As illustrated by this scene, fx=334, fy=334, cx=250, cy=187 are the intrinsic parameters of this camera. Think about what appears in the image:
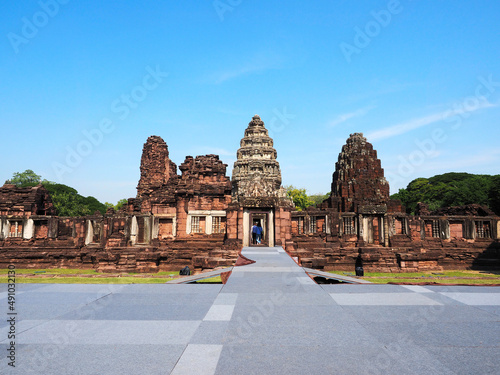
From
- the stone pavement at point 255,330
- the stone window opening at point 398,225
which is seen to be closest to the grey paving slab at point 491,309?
the stone pavement at point 255,330

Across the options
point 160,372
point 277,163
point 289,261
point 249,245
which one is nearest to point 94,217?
point 249,245

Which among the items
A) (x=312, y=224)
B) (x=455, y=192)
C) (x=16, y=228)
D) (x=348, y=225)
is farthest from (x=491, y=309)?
(x=455, y=192)

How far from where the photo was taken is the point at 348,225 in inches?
826

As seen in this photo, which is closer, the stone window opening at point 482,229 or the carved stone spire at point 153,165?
the stone window opening at point 482,229

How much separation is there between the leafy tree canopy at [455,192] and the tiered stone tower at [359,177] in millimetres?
19291

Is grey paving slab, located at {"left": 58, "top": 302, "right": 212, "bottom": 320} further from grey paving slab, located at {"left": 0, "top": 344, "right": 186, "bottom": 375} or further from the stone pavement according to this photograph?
grey paving slab, located at {"left": 0, "top": 344, "right": 186, "bottom": 375}

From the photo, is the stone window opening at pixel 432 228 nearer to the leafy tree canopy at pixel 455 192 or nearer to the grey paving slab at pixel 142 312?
the grey paving slab at pixel 142 312

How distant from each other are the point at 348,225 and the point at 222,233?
7.93 m

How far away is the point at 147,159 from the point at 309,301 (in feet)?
115

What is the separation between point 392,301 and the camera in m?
6.21

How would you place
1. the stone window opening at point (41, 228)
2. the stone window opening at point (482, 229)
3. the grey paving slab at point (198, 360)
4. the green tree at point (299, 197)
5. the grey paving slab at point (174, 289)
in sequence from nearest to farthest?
the grey paving slab at point (198, 360)
the grey paving slab at point (174, 289)
the stone window opening at point (482, 229)
the stone window opening at point (41, 228)
the green tree at point (299, 197)

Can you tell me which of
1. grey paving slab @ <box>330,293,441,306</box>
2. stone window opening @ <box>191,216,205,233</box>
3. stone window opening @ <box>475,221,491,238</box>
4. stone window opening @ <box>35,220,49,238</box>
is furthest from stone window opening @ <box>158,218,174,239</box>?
stone window opening @ <box>475,221,491,238</box>

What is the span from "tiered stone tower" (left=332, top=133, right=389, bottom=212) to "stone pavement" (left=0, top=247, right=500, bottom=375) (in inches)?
940

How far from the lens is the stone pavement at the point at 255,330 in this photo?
3573mm
